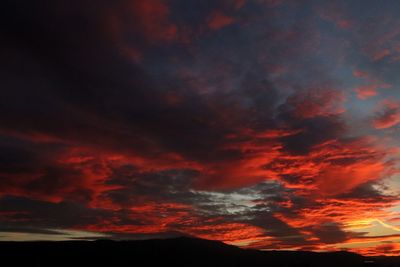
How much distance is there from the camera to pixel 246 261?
444 feet

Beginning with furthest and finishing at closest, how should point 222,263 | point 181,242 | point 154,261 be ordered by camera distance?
1. point 181,242
2. point 222,263
3. point 154,261

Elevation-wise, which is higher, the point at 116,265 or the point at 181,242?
the point at 181,242

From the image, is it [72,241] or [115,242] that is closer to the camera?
[72,241]

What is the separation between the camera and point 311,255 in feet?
506

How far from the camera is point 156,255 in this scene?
12750cm

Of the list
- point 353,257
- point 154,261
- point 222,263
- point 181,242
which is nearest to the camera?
point 154,261

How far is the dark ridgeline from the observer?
104 metres

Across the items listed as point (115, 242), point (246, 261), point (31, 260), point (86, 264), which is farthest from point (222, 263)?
point (31, 260)

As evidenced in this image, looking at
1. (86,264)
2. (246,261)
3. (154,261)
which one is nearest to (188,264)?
(154,261)

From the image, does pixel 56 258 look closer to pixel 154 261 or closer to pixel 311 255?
pixel 154 261

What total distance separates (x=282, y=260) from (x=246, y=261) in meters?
14.2

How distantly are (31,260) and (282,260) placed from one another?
82.7 meters

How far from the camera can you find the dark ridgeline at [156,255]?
104125 millimetres

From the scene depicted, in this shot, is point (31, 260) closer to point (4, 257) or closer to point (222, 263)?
point (4, 257)
